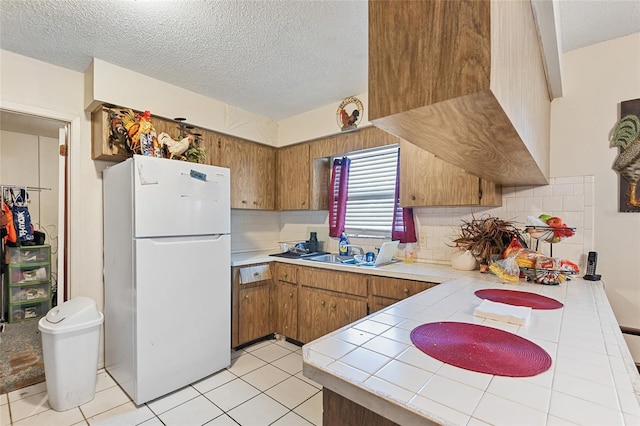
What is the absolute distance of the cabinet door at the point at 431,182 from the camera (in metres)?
2.23

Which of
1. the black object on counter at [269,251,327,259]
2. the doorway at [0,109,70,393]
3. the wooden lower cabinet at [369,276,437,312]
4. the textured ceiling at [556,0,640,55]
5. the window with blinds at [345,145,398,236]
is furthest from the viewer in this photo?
the black object on counter at [269,251,327,259]

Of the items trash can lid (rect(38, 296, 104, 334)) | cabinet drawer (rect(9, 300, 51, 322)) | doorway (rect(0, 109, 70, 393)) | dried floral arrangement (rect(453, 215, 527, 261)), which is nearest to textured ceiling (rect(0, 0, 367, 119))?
doorway (rect(0, 109, 70, 393))

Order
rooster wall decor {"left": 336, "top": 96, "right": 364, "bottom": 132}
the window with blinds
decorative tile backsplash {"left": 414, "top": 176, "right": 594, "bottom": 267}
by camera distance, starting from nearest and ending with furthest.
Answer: decorative tile backsplash {"left": 414, "top": 176, "right": 594, "bottom": 267}
rooster wall decor {"left": 336, "top": 96, "right": 364, "bottom": 132}
the window with blinds

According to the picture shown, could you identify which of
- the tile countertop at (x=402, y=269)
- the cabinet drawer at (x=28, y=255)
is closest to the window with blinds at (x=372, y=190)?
the tile countertop at (x=402, y=269)

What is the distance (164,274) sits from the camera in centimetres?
210

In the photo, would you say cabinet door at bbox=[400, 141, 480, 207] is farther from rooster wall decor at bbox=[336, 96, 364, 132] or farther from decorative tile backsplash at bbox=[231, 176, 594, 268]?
rooster wall decor at bbox=[336, 96, 364, 132]

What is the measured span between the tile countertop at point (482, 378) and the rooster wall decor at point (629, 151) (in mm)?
1201

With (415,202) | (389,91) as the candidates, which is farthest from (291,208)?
(389,91)

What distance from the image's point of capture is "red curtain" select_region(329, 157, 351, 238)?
129 inches

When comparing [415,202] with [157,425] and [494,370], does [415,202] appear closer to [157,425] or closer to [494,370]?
[494,370]

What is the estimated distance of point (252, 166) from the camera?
3.32m

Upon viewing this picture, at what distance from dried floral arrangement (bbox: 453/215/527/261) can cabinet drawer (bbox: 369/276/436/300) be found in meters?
0.50

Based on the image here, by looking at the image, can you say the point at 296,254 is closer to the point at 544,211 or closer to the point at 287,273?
the point at 287,273

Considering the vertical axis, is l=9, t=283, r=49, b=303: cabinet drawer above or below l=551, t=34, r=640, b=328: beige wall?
below
